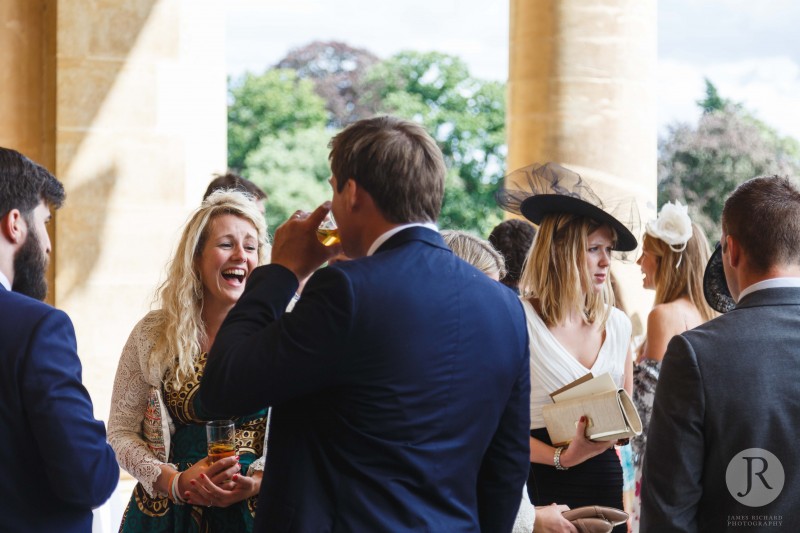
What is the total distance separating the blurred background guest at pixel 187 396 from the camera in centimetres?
355

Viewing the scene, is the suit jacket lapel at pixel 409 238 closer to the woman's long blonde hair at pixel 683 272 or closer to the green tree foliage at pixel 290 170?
the woman's long blonde hair at pixel 683 272

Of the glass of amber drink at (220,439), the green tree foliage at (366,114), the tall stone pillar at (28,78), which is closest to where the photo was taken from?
the glass of amber drink at (220,439)

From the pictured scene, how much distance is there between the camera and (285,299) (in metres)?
2.56

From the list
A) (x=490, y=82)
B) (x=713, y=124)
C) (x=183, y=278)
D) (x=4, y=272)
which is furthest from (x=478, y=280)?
(x=490, y=82)

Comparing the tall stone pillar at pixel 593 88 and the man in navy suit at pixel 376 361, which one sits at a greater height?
the tall stone pillar at pixel 593 88

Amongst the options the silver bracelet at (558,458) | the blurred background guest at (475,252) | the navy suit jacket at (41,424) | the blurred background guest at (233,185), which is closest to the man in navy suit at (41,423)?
the navy suit jacket at (41,424)

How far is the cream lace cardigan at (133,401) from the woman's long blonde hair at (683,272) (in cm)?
289

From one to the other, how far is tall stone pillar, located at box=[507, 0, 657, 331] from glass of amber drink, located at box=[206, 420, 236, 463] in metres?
4.75

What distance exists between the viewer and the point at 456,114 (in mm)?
46500

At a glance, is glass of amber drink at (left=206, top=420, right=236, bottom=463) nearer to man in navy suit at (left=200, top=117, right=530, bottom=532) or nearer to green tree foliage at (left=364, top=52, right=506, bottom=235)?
man in navy suit at (left=200, top=117, right=530, bottom=532)

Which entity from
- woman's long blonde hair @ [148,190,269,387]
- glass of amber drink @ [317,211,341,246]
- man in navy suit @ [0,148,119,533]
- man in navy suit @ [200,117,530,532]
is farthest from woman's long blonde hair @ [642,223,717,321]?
man in navy suit @ [0,148,119,533]

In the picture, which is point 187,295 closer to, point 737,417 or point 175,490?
point 175,490

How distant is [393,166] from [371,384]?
0.53 metres

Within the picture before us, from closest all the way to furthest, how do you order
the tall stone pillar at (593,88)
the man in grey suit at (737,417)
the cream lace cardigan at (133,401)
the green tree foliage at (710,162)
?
the man in grey suit at (737,417) → the cream lace cardigan at (133,401) → the tall stone pillar at (593,88) → the green tree foliage at (710,162)
